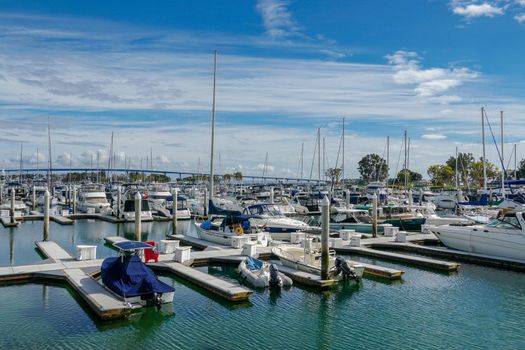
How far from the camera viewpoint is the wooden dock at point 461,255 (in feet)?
75.9

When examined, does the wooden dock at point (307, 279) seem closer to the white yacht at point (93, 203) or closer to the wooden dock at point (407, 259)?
the wooden dock at point (407, 259)

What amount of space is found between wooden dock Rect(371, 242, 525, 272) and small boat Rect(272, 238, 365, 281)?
7.79 metres

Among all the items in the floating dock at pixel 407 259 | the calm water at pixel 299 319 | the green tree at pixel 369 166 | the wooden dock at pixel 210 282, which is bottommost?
the calm water at pixel 299 319

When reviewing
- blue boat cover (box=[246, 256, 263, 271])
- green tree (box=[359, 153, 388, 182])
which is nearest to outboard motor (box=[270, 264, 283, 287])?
blue boat cover (box=[246, 256, 263, 271])

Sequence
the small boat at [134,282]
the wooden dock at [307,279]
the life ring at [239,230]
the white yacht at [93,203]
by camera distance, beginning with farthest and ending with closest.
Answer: the white yacht at [93,203], the life ring at [239,230], the wooden dock at [307,279], the small boat at [134,282]

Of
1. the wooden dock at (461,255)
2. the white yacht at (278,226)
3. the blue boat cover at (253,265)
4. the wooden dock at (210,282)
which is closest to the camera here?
the wooden dock at (210,282)

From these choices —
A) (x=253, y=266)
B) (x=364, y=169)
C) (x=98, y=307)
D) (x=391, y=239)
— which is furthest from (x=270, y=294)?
(x=364, y=169)

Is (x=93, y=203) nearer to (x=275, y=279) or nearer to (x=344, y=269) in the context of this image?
(x=275, y=279)

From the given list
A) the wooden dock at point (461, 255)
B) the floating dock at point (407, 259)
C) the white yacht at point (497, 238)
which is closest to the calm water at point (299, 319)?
the floating dock at point (407, 259)

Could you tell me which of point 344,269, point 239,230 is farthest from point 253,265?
point 239,230

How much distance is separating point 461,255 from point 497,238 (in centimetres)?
217

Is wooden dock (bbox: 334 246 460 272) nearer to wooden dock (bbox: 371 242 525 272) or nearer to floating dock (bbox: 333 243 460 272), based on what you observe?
floating dock (bbox: 333 243 460 272)

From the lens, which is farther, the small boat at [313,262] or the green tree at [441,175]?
the green tree at [441,175]

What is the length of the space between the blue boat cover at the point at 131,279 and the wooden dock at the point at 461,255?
17.1m
